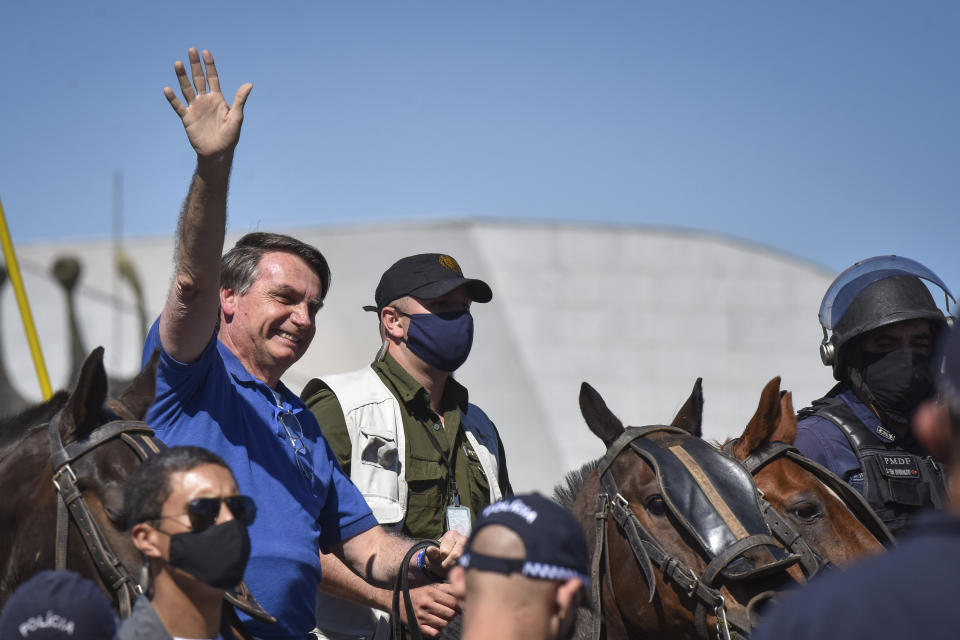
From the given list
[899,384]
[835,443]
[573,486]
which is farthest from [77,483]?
[899,384]

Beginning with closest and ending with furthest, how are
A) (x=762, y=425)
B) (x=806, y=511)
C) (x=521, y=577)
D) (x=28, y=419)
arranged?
1. (x=521, y=577)
2. (x=28, y=419)
3. (x=806, y=511)
4. (x=762, y=425)

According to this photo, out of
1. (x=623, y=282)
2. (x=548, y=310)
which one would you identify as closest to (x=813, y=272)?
(x=623, y=282)

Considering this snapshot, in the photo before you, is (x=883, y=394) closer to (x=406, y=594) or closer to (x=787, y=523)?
(x=787, y=523)

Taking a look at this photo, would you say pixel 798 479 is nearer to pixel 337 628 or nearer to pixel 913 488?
pixel 913 488

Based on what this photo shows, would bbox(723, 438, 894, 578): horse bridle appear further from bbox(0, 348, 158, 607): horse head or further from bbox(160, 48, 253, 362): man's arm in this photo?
bbox(0, 348, 158, 607): horse head

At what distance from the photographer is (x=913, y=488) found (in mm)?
4727

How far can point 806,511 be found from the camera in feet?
13.8

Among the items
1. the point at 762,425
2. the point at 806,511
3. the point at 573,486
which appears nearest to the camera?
the point at 806,511

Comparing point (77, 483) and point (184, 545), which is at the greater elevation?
point (77, 483)

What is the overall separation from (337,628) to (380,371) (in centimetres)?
119

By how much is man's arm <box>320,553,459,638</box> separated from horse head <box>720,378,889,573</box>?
57.0 inches

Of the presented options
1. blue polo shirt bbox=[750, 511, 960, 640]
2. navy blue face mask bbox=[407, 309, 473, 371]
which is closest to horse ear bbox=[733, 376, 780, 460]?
navy blue face mask bbox=[407, 309, 473, 371]

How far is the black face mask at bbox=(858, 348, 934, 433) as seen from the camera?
15.8 feet

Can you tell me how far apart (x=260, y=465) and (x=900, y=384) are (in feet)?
10.1
